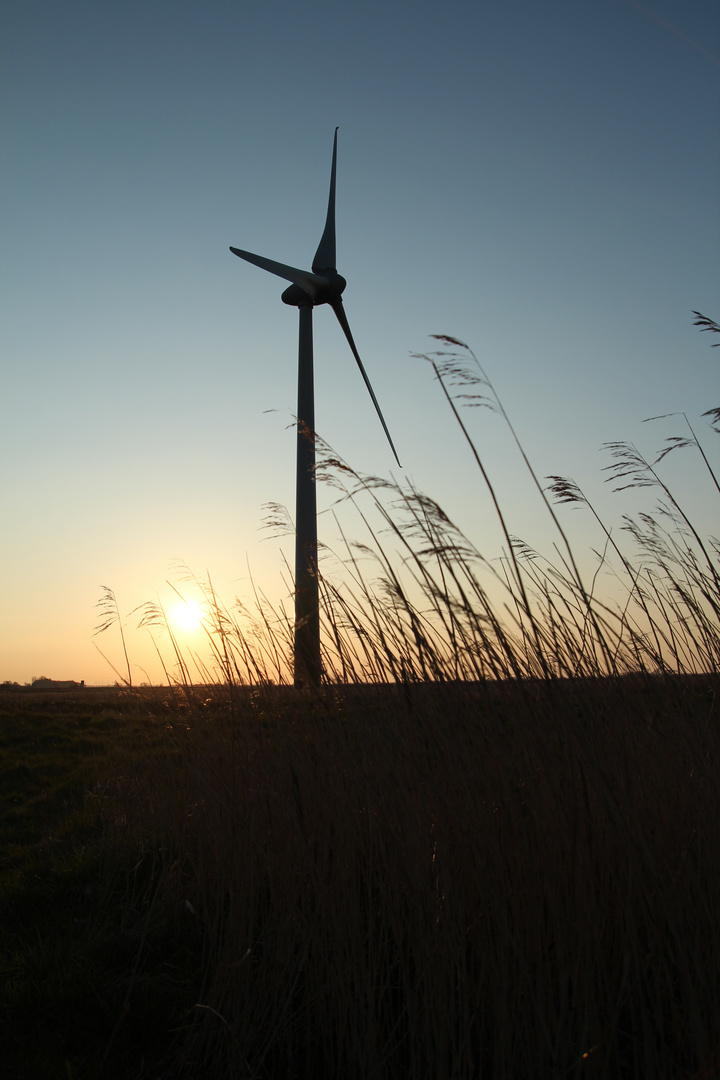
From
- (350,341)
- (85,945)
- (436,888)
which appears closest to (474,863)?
(436,888)

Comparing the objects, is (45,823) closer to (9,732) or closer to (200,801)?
(200,801)

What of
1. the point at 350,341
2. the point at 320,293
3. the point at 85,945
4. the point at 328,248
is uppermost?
the point at 328,248

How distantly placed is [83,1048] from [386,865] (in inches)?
52.5

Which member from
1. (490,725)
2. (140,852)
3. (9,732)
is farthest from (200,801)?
(9,732)

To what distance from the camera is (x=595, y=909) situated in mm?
2016

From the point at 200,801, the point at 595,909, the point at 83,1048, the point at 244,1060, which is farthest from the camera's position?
the point at 200,801

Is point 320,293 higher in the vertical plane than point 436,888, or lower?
higher

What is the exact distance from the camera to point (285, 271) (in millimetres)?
17125

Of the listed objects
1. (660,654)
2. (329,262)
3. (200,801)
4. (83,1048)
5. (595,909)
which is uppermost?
(329,262)

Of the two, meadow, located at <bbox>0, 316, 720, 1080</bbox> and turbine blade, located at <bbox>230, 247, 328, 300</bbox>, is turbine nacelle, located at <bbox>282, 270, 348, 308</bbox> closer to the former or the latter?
turbine blade, located at <bbox>230, 247, 328, 300</bbox>

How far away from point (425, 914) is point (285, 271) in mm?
17168

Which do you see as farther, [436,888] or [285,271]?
[285,271]

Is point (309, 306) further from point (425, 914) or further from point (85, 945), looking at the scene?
point (425, 914)

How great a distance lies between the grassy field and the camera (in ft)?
6.26
